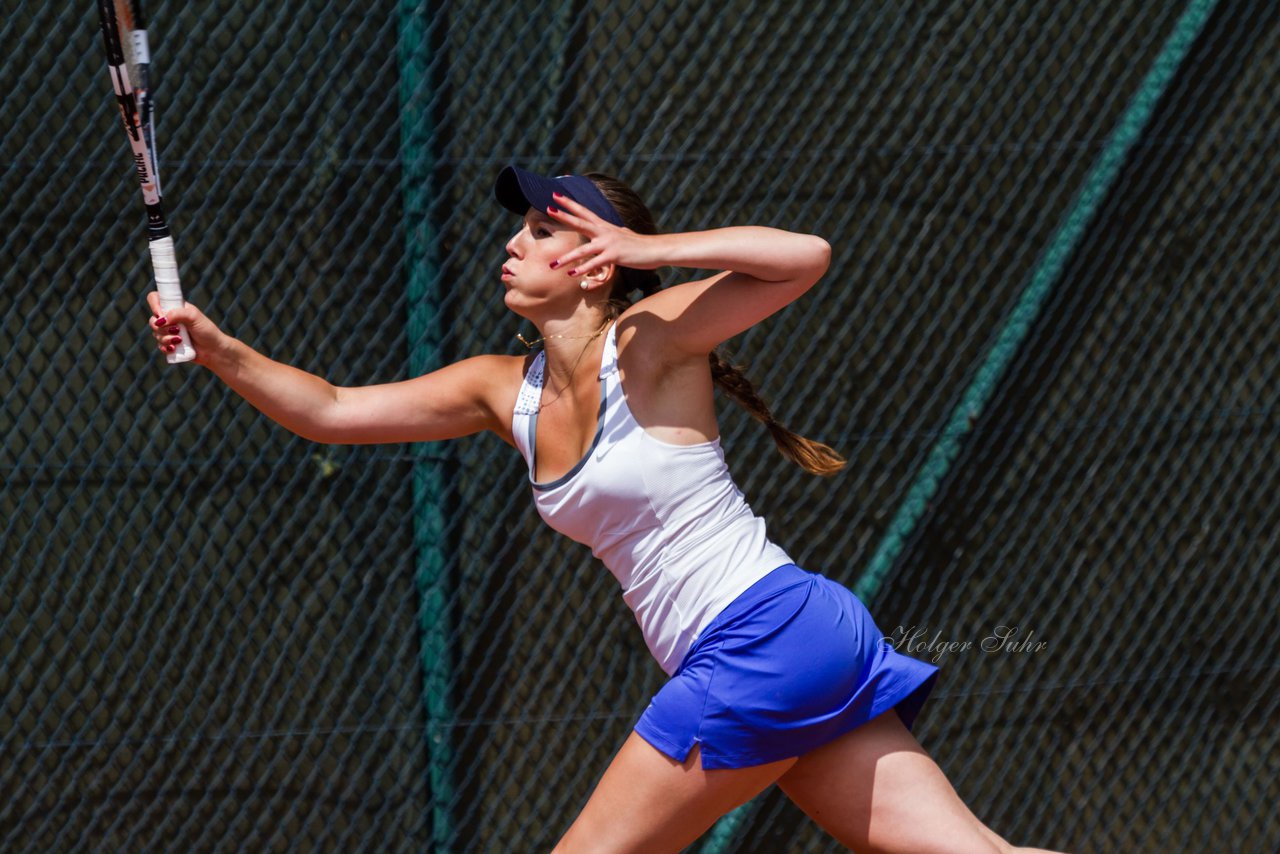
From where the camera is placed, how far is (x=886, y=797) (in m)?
2.35

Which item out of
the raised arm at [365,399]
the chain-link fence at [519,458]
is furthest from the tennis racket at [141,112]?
the chain-link fence at [519,458]

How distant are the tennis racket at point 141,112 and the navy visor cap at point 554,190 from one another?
22.1 inches

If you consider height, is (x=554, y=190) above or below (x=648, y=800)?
above

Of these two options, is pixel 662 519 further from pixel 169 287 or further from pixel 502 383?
pixel 169 287

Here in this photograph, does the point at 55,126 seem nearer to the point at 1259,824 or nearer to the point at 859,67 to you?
the point at 859,67

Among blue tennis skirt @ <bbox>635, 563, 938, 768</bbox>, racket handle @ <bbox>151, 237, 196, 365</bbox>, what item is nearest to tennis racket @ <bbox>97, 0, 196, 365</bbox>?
racket handle @ <bbox>151, 237, 196, 365</bbox>

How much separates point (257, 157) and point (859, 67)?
1.53m

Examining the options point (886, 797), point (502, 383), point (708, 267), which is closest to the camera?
point (708, 267)

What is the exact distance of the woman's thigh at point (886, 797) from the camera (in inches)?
91.5

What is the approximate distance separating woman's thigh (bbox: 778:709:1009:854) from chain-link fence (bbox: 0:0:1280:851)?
1454mm

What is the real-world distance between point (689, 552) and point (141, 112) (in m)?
1.16

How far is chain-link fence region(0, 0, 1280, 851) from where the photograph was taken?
3572mm

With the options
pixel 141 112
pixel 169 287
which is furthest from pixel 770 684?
pixel 141 112

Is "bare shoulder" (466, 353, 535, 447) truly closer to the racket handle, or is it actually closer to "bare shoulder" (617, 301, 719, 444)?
"bare shoulder" (617, 301, 719, 444)
